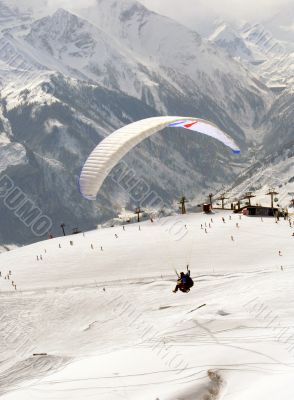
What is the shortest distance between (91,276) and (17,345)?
1683 cm

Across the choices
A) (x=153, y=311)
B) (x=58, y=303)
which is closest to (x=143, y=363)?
(x=153, y=311)

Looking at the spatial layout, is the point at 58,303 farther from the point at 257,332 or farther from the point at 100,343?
the point at 257,332

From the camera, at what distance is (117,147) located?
134 ft

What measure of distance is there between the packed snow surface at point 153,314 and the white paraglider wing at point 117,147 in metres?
10.5

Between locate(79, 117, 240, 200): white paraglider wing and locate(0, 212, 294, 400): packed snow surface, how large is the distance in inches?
412

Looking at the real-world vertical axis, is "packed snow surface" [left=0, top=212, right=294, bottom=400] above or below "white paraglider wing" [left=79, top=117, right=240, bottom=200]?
below

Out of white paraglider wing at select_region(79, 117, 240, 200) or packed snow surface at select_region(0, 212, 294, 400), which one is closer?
packed snow surface at select_region(0, 212, 294, 400)

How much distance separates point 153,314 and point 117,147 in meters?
13.6

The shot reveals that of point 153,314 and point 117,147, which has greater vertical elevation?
point 117,147

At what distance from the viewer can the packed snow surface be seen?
27833 millimetres

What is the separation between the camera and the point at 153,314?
46312 mm

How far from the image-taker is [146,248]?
7019cm

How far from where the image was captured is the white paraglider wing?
130 feet

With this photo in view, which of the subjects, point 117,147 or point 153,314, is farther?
point 153,314
